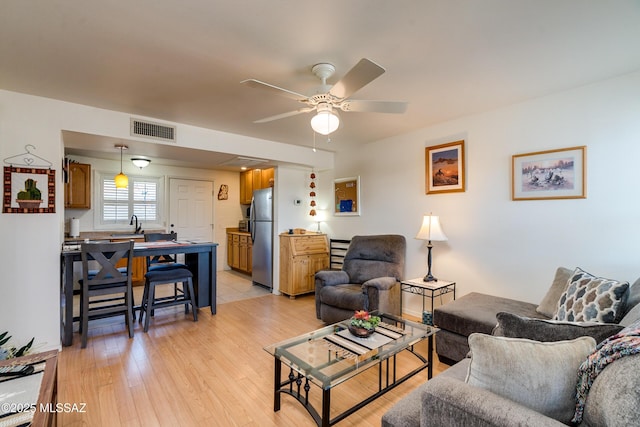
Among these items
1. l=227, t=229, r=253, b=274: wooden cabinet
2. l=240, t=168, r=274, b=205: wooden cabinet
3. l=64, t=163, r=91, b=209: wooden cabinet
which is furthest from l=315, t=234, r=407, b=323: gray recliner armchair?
l=64, t=163, r=91, b=209: wooden cabinet

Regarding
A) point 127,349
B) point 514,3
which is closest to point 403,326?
point 514,3

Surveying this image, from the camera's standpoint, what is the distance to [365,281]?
3.56 metres

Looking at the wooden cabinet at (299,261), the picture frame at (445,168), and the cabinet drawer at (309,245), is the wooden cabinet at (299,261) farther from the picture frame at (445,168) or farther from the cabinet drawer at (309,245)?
the picture frame at (445,168)

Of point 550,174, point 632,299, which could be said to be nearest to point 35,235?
point 632,299

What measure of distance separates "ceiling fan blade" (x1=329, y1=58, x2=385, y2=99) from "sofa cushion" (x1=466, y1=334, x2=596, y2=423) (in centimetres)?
134

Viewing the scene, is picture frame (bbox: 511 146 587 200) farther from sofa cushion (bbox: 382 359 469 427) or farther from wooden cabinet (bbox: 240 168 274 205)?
wooden cabinet (bbox: 240 168 274 205)

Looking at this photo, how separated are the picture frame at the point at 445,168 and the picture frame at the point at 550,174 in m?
0.52

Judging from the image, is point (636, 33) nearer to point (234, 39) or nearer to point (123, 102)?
point (234, 39)

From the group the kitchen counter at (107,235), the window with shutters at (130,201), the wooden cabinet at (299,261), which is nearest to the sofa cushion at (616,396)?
the wooden cabinet at (299,261)

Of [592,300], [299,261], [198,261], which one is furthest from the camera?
[299,261]

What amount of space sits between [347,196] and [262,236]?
5.34ft

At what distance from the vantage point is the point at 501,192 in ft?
9.64

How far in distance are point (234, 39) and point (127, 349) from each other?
2.81 m

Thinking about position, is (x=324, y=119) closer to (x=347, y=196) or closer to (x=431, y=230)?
(x=431, y=230)
